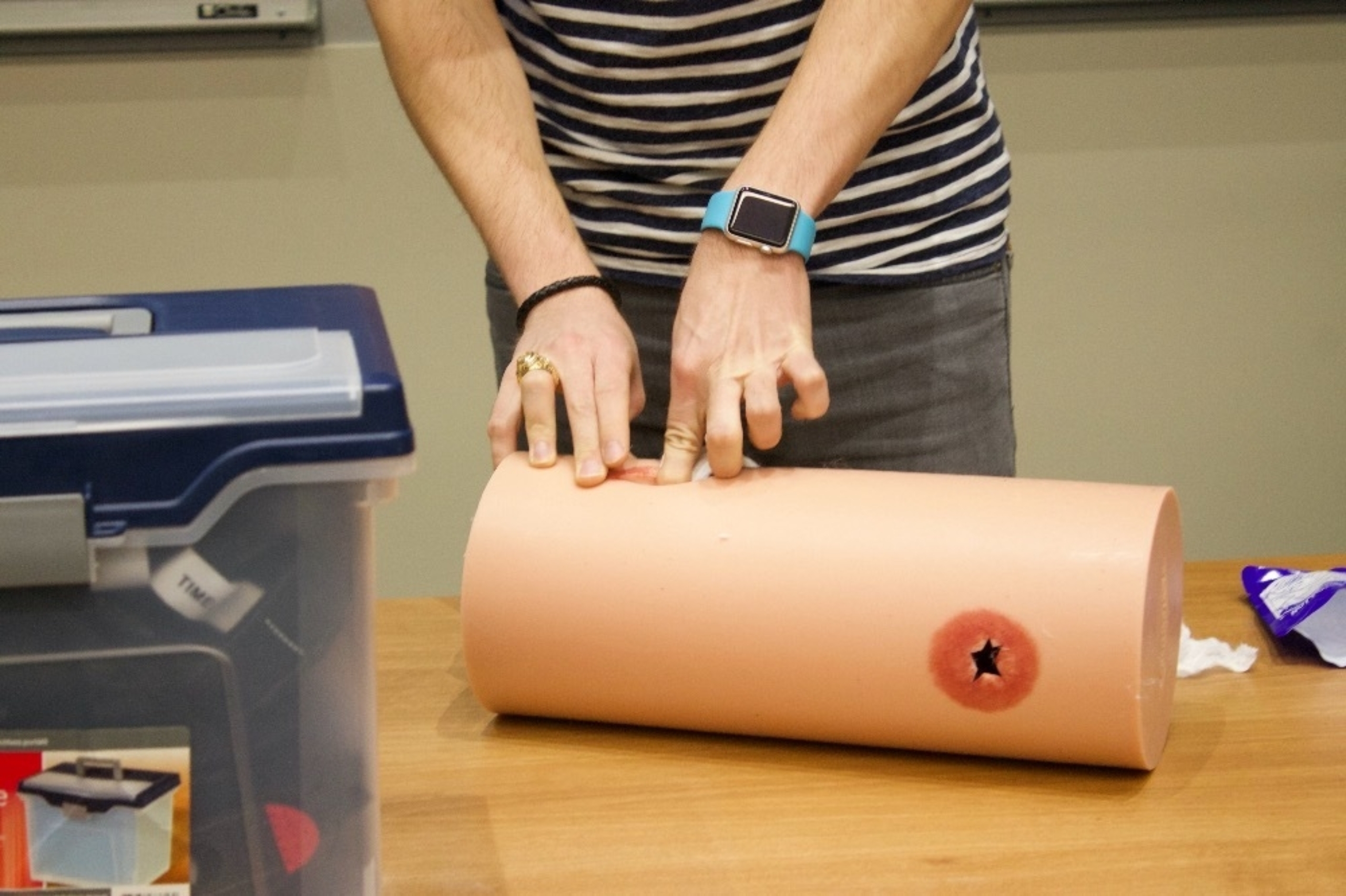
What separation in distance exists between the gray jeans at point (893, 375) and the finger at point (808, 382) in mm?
210

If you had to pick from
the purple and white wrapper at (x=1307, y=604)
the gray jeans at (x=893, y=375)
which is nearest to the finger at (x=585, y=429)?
the gray jeans at (x=893, y=375)

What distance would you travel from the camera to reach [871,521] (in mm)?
846

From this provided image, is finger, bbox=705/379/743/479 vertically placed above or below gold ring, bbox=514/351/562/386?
below

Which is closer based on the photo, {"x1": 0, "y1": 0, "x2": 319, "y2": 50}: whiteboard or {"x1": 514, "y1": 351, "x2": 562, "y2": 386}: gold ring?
{"x1": 514, "y1": 351, "x2": 562, "y2": 386}: gold ring

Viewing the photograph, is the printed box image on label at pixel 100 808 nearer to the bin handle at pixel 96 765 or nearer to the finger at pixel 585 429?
the bin handle at pixel 96 765

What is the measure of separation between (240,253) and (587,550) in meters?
1.42

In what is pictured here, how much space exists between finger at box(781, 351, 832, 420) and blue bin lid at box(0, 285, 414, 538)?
1.27 ft

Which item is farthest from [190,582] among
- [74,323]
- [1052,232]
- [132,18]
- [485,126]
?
[1052,232]

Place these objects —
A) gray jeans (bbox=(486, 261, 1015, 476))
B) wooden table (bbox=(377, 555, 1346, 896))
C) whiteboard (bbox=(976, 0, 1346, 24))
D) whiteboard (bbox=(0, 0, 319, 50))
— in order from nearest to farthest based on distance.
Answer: wooden table (bbox=(377, 555, 1346, 896)) → gray jeans (bbox=(486, 261, 1015, 476)) → whiteboard (bbox=(0, 0, 319, 50)) → whiteboard (bbox=(976, 0, 1346, 24))

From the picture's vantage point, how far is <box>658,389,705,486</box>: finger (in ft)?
2.97

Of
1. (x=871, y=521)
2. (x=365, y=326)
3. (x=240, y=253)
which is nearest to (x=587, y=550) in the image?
(x=871, y=521)

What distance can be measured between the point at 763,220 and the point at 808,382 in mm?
115

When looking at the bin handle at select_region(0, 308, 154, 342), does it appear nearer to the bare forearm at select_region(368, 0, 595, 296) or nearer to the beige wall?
the bare forearm at select_region(368, 0, 595, 296)

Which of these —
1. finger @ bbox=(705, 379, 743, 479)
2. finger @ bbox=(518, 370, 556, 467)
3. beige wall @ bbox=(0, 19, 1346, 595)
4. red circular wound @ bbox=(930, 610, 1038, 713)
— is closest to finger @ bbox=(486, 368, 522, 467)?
finger @ bbox=(518, 370, 556, 467)
